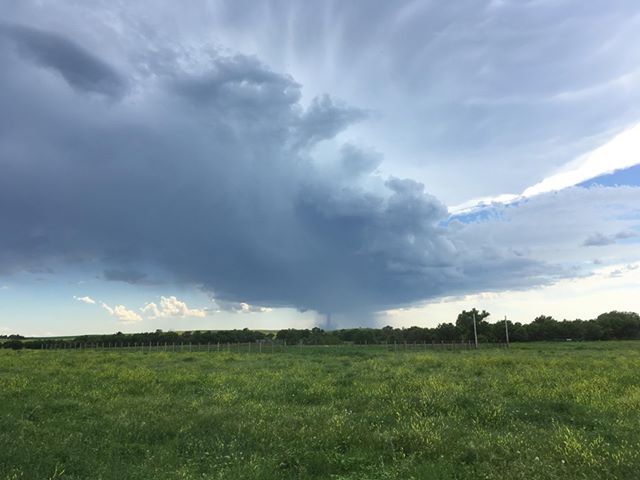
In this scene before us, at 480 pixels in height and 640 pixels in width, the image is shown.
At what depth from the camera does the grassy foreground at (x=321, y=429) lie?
10.7 m

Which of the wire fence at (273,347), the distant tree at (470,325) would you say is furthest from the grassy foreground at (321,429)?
the distant tree at (470,325)

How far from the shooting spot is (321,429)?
45.7 ft

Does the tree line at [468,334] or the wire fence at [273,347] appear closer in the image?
the wire fence at [273,347]

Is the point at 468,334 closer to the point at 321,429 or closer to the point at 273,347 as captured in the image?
the point at 273,347

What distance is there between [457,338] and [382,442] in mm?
127911

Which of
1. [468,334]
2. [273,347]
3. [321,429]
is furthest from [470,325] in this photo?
[321,429]

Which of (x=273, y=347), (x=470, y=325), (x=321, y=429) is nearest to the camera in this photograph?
(x=321, y=429)

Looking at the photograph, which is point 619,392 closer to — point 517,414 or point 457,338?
point 517,414

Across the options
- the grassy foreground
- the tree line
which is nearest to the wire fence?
the tree line

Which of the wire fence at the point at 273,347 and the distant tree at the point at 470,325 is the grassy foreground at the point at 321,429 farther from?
the distant tree at the point at 470,325

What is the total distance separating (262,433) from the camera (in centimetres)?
1382

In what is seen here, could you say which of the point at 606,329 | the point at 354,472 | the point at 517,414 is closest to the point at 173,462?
the point at 354,472

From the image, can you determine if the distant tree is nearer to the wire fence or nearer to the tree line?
the tree line

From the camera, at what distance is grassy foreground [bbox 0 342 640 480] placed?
1071cm
